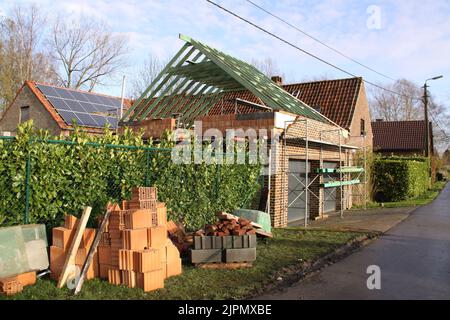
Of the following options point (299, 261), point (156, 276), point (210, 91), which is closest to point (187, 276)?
point (156, 276)

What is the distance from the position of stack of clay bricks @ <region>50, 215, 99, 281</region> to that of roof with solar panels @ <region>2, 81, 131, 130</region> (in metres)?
15.0

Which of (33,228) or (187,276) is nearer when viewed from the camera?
(33,228)

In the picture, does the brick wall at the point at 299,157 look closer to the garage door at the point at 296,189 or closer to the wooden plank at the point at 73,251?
the garage door at the point at 296,189

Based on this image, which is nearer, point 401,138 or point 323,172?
point 323,172

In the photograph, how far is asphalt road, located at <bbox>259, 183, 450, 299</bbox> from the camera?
5602 millimetres

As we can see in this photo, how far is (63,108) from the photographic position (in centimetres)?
A: 2223

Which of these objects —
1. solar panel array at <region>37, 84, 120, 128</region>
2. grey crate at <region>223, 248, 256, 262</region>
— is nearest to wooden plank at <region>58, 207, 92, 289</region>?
grey crate at <region>223, 248, 256, 262</region>

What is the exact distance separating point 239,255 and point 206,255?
1.88 feet

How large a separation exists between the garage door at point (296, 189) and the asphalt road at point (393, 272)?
3.12 metres

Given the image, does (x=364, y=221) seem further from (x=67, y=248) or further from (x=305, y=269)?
(x=67, y=248)

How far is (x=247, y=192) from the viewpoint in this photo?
10445 mm

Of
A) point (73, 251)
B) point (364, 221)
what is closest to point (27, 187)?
point (73, 251)

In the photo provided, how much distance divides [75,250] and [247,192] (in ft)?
18.4
